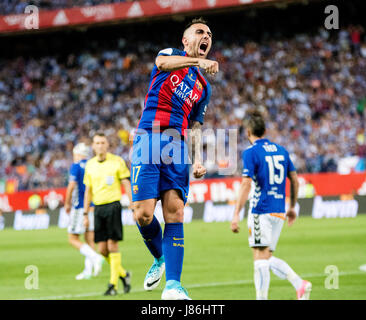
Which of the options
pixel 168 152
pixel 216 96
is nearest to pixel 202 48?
pixel 168 152

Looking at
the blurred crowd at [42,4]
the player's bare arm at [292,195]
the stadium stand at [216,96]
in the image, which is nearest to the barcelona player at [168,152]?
the player's bare arm at [292,195]

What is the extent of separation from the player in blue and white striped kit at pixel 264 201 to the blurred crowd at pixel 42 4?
27830 mm

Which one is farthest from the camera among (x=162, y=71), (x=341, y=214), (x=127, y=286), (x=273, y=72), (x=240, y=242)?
(x=273, y=72)

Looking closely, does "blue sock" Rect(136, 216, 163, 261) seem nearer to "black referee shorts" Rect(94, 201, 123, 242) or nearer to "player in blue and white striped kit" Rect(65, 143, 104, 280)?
"black referee shorts" Rect(94, 201, 123, 242)

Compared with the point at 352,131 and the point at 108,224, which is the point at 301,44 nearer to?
the point at 352,131

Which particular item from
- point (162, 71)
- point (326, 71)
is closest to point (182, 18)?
point (326, 71)

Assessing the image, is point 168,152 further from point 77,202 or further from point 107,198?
point 77,202

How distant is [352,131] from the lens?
25.7 meters

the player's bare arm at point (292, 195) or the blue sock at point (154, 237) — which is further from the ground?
the player's bare arm at point (292, 195)

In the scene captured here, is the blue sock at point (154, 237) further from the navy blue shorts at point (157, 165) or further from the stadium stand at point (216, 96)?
the stadium stand at point (216, 96)

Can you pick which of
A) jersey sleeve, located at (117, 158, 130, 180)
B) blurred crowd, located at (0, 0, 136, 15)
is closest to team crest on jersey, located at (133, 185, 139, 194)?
jersey sleeve, located at (117, 158, 130, 180)

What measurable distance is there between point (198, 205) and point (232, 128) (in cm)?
569

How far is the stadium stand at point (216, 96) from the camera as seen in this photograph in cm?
2677

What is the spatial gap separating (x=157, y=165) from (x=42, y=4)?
31.2 m
